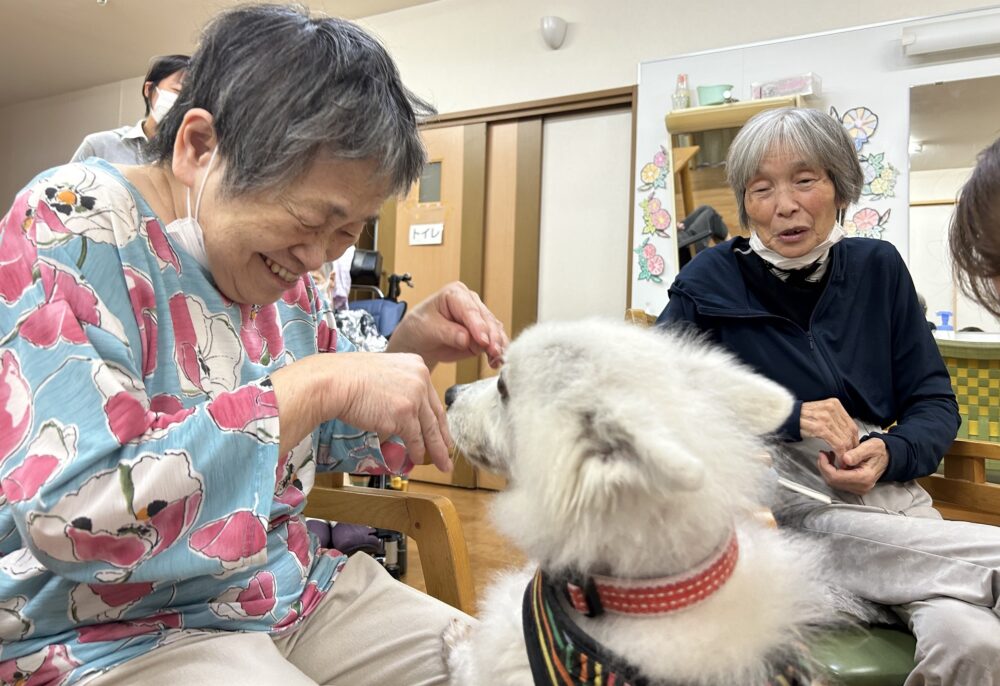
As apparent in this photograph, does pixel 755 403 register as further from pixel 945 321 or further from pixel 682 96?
pixel 682 96

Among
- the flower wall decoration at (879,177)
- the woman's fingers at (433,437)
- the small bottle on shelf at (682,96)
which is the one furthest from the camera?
the small bottle on shelf at (682,96)

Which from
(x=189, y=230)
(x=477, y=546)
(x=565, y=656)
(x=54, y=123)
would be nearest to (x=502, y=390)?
(x=565, y=656)

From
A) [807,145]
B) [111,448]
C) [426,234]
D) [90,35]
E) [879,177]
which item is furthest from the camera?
[90,35]

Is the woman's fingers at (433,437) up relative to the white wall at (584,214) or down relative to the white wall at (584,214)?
down

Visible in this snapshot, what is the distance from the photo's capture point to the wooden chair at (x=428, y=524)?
119 centimetres

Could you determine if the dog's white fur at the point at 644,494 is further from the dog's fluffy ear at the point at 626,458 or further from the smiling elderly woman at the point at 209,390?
the smiling elderly woman at the point at 209,390

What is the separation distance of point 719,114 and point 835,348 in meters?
2.41

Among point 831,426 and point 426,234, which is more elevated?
point 426,234

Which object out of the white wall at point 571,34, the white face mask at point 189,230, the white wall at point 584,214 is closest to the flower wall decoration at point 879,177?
the white wall at point 571,34

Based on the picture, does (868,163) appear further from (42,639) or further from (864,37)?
(42,639)

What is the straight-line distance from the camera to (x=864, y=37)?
11.1 feet

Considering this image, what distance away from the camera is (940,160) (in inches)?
124

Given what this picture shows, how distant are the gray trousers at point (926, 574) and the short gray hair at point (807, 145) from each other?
70cm

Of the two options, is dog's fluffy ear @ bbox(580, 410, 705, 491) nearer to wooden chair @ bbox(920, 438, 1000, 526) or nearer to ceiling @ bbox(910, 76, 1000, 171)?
wooden chair @ bbox(920, 438, 1000, 526)
